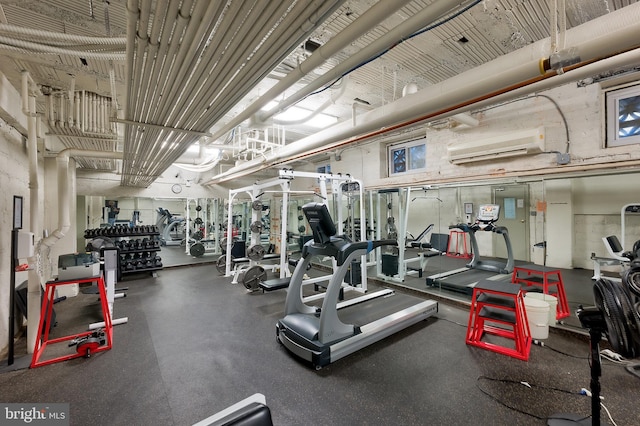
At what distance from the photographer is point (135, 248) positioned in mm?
6262

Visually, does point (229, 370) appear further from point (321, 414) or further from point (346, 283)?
point (346, 283)

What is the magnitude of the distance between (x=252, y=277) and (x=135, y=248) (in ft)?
11.2

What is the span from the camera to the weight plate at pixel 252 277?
4.99 meters

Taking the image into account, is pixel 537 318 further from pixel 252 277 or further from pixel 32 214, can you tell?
pixel 32 214

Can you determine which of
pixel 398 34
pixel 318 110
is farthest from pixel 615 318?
pixel 318 110

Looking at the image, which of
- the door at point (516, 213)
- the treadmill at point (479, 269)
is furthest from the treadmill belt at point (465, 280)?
the door at point (516, 213)

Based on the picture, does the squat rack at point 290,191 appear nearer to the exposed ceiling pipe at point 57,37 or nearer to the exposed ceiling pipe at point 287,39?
the exposed ceiling pipe at point 287,39

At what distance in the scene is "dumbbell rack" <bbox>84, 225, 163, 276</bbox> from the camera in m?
6.09

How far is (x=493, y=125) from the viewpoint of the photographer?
4699mm

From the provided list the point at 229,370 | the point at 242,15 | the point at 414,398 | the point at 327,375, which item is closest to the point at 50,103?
the point at 242,15

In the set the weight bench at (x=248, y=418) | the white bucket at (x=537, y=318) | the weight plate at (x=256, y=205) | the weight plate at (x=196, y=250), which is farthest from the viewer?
the weight plate at (x=196, y=250)

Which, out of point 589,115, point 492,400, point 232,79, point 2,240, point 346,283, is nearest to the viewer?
point 232,79

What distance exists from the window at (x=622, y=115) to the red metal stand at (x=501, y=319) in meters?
2.97

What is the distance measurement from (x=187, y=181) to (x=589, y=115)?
33.3ft
